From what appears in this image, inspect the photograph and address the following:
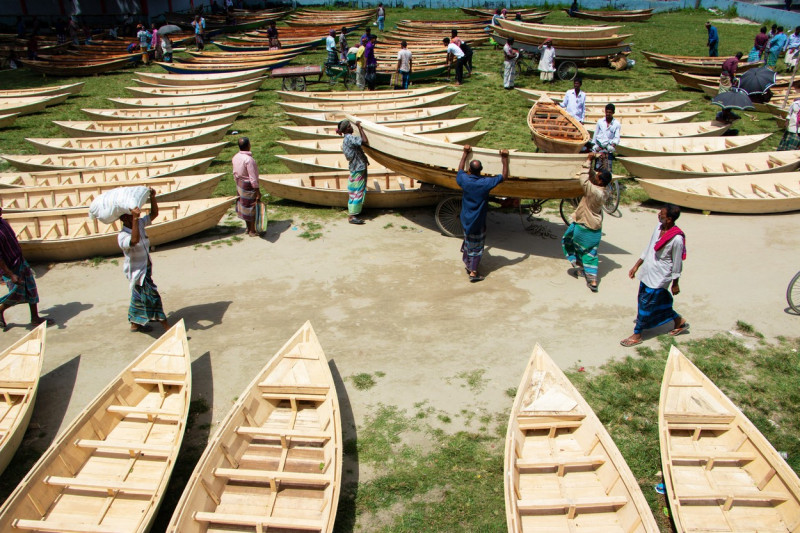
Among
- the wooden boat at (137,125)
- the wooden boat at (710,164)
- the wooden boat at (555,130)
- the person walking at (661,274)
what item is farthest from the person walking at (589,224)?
the wooden boat at (137,125)

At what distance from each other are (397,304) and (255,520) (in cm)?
438

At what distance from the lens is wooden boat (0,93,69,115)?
18.4m

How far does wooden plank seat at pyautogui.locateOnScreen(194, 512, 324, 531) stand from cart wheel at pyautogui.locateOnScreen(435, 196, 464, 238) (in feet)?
22.7

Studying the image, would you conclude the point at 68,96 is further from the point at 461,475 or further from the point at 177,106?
the point at 461,475

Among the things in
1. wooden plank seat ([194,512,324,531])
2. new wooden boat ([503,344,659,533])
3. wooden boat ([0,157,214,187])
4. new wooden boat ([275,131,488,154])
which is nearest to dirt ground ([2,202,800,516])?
new wooden boat ([503,344,659,533])

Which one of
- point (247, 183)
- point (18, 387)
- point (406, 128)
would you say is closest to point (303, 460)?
point (18, 387)

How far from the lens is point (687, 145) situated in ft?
46.9

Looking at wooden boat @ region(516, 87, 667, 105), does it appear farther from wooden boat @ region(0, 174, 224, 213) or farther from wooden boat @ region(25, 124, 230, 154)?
wooden boat @ region(0, 174, 224, 213)

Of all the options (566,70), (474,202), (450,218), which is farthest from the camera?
(566,70)

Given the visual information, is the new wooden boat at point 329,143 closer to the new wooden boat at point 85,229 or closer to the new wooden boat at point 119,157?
the new wooden boat at point 119,157

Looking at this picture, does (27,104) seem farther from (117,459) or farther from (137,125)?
(117,459)

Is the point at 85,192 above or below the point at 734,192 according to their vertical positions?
above

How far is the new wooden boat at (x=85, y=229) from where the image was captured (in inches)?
368

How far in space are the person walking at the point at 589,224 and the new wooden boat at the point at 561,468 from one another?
10.3 ft
